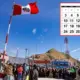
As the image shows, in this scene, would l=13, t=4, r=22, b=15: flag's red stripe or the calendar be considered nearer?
the calendar

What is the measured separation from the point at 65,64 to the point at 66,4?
30202 millimetres

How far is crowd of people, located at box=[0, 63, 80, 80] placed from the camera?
1471cm

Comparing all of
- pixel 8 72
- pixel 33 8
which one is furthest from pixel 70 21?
pixel 33 8

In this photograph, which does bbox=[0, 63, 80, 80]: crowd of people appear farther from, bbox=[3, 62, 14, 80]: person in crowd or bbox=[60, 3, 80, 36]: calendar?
bbox=[60, 3, 80, 36]: calendar

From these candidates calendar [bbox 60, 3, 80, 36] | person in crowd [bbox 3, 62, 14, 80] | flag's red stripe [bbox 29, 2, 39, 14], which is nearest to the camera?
person in crowd [bbox 3, 62, 14, 80]

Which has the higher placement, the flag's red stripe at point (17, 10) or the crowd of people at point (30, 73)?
A: the flag's red stripe at point (17, 10)

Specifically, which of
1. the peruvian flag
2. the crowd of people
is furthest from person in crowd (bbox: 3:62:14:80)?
the peruvian flag

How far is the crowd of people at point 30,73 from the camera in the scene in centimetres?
1471

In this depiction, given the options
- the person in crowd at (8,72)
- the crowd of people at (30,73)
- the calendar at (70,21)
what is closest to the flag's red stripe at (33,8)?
the crowd of people at (30,73)

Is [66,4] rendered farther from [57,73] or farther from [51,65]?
[51,65]

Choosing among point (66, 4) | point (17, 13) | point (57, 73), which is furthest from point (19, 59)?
point (66, 4)

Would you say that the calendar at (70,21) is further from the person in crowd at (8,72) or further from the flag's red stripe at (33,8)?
the flag's red stripe at (33,8)

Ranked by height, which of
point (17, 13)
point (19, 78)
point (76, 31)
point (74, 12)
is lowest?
point (19, 78)

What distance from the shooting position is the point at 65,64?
4606 centimetres
